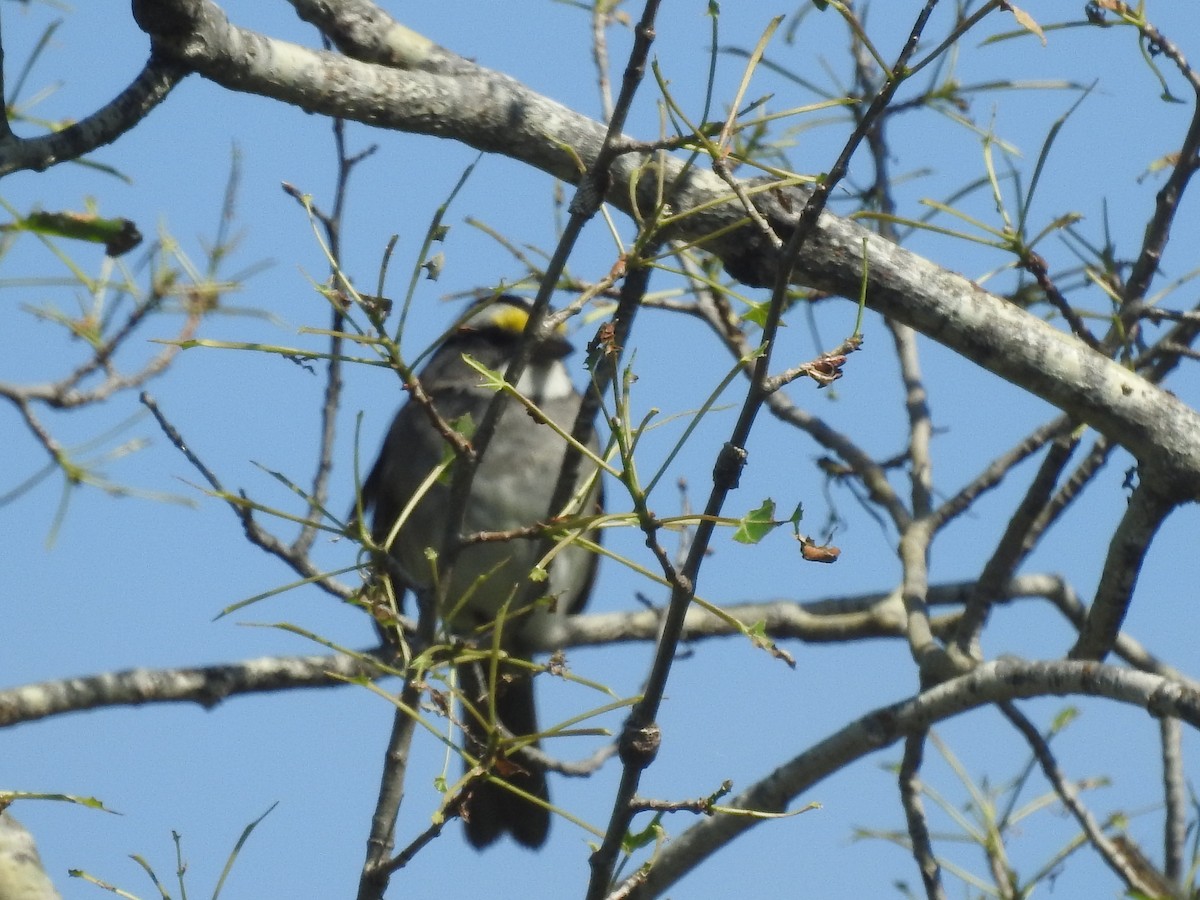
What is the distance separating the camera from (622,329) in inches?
131

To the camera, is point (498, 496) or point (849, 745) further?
point (498, 496)

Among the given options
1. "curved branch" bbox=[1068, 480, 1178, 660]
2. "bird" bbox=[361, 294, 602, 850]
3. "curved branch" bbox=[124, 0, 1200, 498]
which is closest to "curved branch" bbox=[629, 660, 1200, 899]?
"curved branch" bbox=[1068, 480, 1178, 660]

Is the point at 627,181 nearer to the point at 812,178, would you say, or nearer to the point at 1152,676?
the point at 812,178

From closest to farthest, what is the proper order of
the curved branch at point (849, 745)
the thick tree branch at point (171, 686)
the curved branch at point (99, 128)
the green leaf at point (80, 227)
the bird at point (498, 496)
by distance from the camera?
the curved branch at point (99, 128) → the green leaf at point (80, 227) → the curved branch at point (849, 745) → the thick tree branch at point (171, 686) → the bird at point (498, 496)

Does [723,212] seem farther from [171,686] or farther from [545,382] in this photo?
[545,382]

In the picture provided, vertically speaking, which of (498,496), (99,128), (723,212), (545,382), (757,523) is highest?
(545,382)

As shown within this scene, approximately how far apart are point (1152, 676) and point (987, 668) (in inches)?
20.5

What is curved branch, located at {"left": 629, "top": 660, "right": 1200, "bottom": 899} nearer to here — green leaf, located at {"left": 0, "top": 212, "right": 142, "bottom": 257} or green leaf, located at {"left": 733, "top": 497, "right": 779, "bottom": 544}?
green leaf, located at {"left": 733, "top": 497, "right": 779, "bottom": 544}

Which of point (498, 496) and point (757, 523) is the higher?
point (498, 496)

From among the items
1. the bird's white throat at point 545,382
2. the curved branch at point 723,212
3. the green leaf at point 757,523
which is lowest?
the green leaf at point 757,523

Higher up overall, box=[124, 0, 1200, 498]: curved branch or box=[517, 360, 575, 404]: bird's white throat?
box=[517, 360, 575, 404]: bird's white throat

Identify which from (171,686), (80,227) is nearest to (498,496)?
(171,686)

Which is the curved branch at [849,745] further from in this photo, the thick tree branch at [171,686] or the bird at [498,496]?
the bird at [498,496]

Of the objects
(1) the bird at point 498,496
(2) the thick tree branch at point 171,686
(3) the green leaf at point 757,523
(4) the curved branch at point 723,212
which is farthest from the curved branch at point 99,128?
(1) the bird at point 498,496
